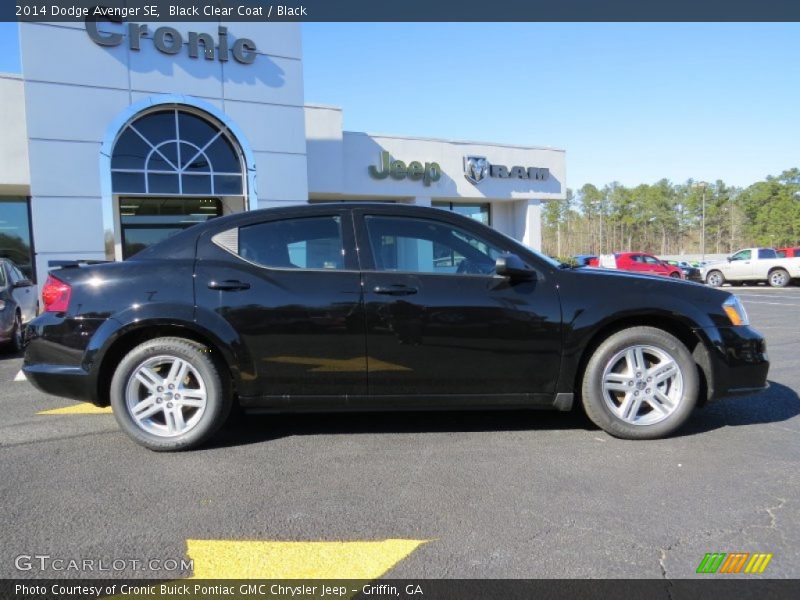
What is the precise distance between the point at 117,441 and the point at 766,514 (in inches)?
156

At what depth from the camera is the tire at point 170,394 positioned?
12.1ft

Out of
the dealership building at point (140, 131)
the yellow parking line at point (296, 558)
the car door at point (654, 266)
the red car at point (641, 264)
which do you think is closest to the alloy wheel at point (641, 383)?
the yellow parking line at point (296, 558)

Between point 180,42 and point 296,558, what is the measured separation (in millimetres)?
14695

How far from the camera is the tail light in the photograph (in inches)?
147

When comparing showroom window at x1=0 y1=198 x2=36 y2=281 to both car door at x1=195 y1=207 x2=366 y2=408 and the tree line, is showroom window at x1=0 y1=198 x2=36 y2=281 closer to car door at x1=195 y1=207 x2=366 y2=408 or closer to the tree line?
car door at x1=195 y1=207 x2=366 y2=408

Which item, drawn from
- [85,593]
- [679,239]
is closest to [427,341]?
[85,593]

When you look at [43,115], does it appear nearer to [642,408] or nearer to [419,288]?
[419,288]

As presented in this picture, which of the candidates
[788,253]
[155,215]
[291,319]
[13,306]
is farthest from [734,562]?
[788,253]

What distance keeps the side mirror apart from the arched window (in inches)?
491

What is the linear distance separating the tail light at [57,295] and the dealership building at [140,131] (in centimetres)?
1077

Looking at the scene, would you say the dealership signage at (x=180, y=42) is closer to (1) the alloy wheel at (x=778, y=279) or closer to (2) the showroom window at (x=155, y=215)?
(2) the showroom window at (x=155, y=215)

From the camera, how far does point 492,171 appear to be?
21.5 m

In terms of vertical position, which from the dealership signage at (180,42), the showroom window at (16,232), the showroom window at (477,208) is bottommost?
the showroom window at (16,232)

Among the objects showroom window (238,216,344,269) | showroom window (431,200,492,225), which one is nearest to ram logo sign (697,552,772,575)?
showroom window (238,216,344,269)
